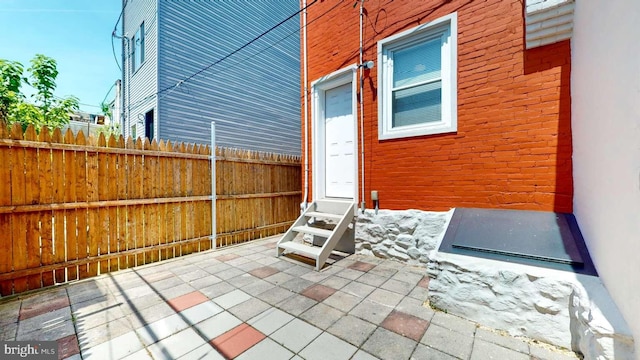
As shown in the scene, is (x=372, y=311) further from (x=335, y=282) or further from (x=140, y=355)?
(x=140, y=355)

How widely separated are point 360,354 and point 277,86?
10.1 m

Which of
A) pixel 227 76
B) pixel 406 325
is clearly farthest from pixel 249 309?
pixel 227 76

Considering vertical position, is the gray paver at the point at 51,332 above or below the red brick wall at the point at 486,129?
below

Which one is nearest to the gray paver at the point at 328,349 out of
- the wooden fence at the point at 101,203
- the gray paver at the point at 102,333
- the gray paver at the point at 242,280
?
the gray paver at the point at 242,280

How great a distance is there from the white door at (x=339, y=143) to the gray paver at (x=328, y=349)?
299 cm

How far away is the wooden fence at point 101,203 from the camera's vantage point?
3045mm

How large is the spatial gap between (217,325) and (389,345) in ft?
5.14

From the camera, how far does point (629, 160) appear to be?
4.65ft

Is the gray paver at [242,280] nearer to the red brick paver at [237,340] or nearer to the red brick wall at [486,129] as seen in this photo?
the red brick paver at [237,340]

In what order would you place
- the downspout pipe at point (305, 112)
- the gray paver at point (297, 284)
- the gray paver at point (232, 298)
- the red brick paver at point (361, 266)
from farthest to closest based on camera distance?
1. the downspout pipe at point (305, 112)
2. the red brick paver at point (361, 266)
3. the gray paver at point (297, 284)
4. the gray paver at point (232, 298)

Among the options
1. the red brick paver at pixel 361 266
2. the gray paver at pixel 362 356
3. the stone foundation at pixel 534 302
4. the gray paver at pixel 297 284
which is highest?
the stone foundation at pixel 534 302

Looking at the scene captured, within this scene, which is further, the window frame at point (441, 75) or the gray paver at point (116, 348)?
the window frame at point (441, 75)

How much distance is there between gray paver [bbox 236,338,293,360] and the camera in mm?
1913

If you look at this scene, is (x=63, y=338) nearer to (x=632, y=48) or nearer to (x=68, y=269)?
(x=68, y=269)
